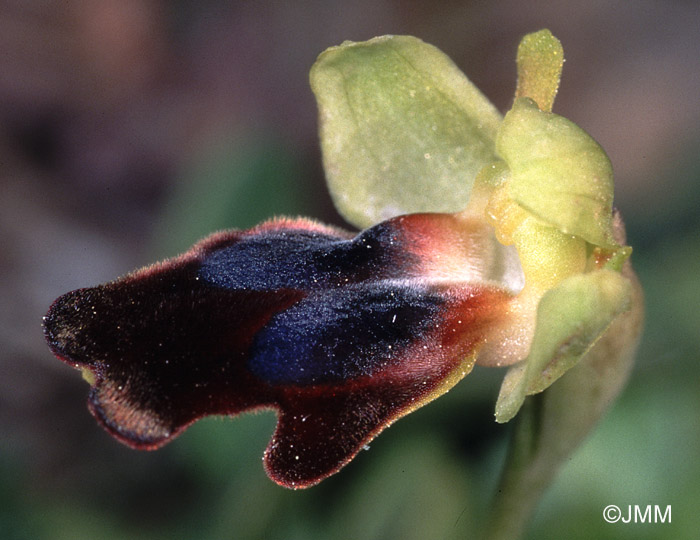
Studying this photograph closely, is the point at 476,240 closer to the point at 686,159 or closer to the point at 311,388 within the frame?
the point at 311,388

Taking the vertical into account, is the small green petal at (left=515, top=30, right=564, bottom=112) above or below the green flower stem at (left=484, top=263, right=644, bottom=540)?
above

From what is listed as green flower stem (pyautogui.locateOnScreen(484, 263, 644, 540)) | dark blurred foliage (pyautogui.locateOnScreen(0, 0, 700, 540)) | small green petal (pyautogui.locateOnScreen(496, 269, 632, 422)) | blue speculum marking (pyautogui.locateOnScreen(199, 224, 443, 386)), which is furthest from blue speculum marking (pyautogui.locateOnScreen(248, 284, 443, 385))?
dark blurred foliage (pyautogui.locateOnScreen(0, 0, 700, 540))

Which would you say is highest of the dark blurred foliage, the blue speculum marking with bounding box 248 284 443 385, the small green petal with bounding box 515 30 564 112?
the small green petal with bounding box 515 30 564 112

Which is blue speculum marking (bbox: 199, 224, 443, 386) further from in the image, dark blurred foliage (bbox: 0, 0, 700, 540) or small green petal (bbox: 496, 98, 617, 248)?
dark blurred foliage (bbox: 0, 0, 700, 540)

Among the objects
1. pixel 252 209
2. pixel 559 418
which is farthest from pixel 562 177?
pixel 252 209

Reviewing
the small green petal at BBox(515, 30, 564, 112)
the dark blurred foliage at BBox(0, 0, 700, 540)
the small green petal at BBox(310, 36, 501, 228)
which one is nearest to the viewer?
the small green petal at BBox(515, 30, 564, 112)

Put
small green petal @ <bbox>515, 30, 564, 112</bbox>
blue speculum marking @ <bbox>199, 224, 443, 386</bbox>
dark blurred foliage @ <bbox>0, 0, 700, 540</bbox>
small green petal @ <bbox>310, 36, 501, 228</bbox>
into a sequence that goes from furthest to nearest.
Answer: dark blurred foliage @ <bbox>0, 0, 700, 540</bbox>
small green petal @ <bbox>310, 36, 501, 228</bbox>
small green petal @ <bbox>515, 30, 564, 112</bbox>
blue speculum marking @ <bbox>199, 224, 443, 386</bbox>

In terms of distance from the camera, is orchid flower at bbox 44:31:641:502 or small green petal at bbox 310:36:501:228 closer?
orchid flower at bbox 44:31:641:502

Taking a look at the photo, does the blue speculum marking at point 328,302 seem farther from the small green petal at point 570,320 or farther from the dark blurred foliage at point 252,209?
the dark blurred foliage at point 252,209
